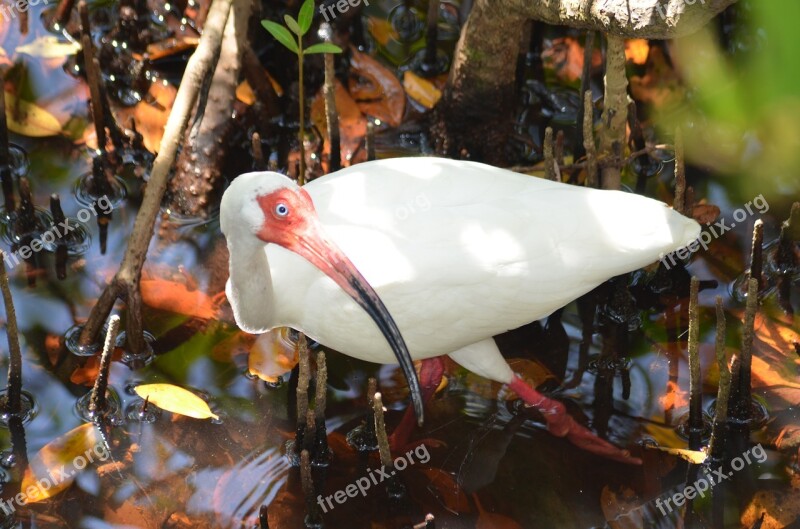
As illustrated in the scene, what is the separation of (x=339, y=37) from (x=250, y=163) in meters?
0.86

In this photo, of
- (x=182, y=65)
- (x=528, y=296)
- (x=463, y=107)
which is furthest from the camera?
(x=182, y=65)

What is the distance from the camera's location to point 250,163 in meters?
4.46

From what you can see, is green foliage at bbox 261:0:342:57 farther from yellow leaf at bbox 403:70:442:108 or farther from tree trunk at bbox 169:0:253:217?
yellow leaf at bbox 403:70:442:108

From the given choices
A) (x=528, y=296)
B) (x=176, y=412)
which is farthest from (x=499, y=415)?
(x=176, y=412)

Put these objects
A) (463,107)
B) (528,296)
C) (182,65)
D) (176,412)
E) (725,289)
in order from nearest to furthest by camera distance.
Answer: (528,296), (176,412), (725,289), (463,107), (182,65)

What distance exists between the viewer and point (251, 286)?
3.06 meters

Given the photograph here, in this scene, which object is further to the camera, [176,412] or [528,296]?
[176,412]

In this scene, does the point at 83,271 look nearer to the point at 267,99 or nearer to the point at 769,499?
the point at 267,99

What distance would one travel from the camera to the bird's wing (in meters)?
2.96

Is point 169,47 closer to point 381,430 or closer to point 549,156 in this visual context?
point 549,156

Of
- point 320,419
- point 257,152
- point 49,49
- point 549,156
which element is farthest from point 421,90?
point 320,419

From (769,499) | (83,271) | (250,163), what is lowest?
(769,499)

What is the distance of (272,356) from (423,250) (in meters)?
1.01

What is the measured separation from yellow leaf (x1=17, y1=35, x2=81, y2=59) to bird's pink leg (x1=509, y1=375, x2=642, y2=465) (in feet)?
9.29
